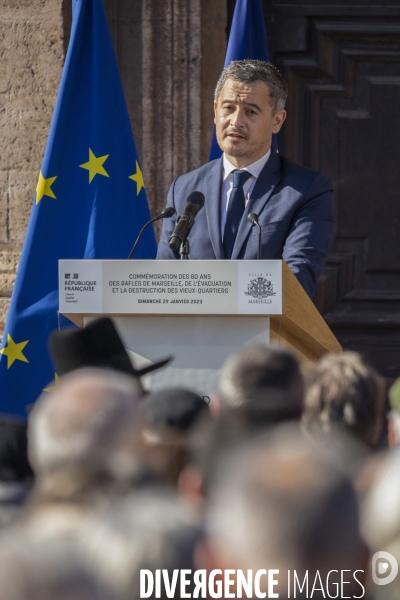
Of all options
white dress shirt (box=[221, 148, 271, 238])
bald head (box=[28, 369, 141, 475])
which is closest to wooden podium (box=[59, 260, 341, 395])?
white dress shirt (box=[221, 148, 271, 238])

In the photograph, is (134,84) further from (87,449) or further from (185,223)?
(87,449)

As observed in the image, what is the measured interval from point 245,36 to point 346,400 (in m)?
3.73

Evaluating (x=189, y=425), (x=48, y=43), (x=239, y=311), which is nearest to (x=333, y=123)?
(x=48, y=43)

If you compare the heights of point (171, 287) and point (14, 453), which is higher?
point (171, 287)

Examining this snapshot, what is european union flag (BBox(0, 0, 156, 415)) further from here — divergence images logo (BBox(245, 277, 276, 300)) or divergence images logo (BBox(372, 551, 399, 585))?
divergence images logo (BBox(372, 551, 399, 585))

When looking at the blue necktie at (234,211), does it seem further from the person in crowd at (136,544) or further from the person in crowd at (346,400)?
the person in crowd at (136,544)

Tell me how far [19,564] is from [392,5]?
520 centimetres

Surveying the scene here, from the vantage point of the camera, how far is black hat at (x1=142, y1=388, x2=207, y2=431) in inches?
57.1

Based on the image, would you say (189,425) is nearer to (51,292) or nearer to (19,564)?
(19,564)

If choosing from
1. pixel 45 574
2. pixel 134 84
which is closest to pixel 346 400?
pixel 45 574

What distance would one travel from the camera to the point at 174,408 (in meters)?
1.51

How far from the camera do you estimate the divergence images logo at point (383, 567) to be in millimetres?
914

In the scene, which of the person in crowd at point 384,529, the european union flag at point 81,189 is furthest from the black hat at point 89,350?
the european union flag at point 81,189

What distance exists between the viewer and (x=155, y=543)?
854 mm
